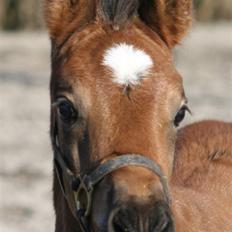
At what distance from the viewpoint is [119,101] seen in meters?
4.54

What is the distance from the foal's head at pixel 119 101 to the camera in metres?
4.32

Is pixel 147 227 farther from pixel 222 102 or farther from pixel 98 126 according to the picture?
pixel 222 102

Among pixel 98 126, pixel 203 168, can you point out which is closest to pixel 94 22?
pixel 98 126

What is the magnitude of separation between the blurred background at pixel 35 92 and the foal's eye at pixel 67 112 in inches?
31.8

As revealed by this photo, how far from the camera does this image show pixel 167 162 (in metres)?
4.66

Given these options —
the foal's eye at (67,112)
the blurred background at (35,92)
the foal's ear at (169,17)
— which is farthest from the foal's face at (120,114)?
the blurred background at (35,92)

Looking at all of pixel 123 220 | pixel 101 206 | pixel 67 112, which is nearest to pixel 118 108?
pixel 67 112

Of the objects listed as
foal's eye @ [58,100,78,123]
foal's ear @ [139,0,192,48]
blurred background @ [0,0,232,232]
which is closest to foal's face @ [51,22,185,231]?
foal's eye @ [58,100,78,123]

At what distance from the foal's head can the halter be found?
0.11 ft

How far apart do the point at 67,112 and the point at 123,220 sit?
28.9 inches

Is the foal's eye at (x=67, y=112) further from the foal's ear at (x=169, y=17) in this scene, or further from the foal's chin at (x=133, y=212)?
the foal's ear at (x=169, y=17)

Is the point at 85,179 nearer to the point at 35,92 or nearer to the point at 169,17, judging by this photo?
the point at 169,17

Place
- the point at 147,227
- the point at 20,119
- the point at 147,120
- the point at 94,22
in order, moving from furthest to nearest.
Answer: the point at 20,119
the point at 94,22
the point at 147,120
the point at 147,227

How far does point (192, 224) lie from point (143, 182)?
1.02 metres
